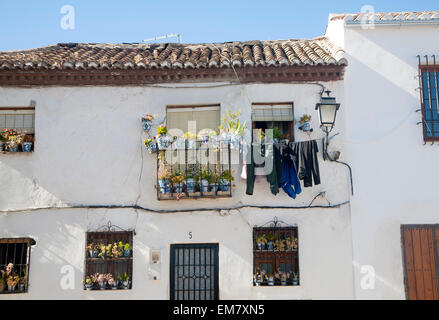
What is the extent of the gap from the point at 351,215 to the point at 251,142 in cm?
251

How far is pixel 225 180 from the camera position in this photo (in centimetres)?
1078

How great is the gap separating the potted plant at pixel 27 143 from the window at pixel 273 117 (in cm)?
477

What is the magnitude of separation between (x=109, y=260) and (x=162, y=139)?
2675 millimetres

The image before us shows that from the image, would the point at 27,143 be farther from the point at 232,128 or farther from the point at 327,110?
the point at 327,110

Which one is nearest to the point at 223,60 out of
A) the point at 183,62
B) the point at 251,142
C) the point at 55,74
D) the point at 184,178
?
the point at 183,62

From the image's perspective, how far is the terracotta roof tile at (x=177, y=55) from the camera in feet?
37.1

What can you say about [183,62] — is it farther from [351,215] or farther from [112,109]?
[351,215]

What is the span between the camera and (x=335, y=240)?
10.8 m

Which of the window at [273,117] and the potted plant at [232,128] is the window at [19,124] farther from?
the window at [273,117]

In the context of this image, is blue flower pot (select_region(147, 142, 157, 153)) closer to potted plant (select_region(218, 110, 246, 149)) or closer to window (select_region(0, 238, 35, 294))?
potted plant (select_region(218, 110, 246, 149))

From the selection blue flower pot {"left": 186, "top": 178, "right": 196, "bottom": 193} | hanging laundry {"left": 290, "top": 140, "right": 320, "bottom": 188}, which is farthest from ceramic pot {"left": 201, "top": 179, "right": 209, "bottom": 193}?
hanging laundry {"left": 290, "top": 140, "right": 320, "bottom": 188}

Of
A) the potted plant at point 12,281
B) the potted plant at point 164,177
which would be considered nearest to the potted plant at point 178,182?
the potted plant at point 164,177

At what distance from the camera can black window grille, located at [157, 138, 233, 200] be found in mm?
10766

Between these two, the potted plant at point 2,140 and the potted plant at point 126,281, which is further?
the potted plant at point 2,140
